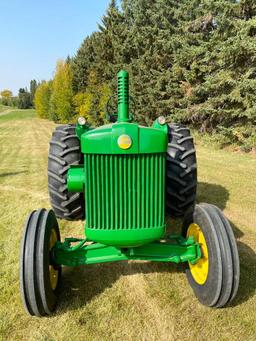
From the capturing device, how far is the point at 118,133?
2.45 m

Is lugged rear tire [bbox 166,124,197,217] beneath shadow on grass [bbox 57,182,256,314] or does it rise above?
above

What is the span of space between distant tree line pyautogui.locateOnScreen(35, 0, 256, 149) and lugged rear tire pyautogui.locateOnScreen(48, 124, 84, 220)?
318 inches

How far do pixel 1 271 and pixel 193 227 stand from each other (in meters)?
1.98

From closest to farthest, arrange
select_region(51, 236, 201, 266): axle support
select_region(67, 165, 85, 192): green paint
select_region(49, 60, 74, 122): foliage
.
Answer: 1. select_region(51, 236, 201, 266): axle support
2. select_region(67, 165, 85, 192): green paint
3. select_region(49, 60, 74, 122): foliage

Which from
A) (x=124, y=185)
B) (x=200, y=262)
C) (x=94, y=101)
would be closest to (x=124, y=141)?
(x=124, y=185)

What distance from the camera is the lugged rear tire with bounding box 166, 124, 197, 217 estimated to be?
12.3 feet

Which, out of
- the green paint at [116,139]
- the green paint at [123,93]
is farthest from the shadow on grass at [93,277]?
the green paint at [123,93]

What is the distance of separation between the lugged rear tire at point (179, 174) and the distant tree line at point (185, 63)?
24.6ft

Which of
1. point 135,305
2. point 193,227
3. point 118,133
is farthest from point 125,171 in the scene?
point 135,305

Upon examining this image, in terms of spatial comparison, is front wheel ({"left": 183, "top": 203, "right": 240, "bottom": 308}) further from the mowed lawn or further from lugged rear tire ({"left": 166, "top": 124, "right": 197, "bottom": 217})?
lugged rear tire ({"left": 166, "top": 124, "right": 197, "bottom": 217})

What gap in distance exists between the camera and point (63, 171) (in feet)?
12.8

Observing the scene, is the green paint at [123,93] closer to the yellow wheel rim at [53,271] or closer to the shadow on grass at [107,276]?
the yellow wheel rim at [53,271]

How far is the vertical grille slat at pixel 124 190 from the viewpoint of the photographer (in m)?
2.53

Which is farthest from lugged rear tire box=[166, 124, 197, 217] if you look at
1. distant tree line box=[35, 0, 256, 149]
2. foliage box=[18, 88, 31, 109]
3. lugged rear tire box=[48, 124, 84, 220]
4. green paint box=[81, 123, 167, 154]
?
foliage box=[18, 88, 31, 109]
